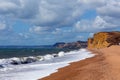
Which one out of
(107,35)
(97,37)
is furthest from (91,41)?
(107,35)

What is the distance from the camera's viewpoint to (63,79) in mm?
17875

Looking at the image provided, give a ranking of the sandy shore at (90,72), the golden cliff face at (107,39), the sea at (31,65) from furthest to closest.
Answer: the golden cliff face at (107,39), the sea at (31,65), the sandy shore at (90,72)

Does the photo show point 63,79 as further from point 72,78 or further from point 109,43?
point 109,43

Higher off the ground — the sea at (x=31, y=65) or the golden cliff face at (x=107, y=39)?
the golden cliff face at (x=107, y=39)

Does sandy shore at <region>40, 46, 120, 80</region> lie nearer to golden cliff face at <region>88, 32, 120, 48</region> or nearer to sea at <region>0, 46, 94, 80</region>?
sea at <region>0, 46, 94, 80</region>

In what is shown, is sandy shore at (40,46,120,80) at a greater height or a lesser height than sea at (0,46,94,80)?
lesser

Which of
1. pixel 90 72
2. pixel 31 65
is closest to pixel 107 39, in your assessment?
pixel 31 65

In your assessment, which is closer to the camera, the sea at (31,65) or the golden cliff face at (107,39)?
the sea at (31,65)

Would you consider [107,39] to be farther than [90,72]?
Yes

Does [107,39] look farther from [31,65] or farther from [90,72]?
[90,72]

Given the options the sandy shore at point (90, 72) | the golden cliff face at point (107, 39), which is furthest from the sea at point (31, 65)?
the golden cliff face at point (107, 39)

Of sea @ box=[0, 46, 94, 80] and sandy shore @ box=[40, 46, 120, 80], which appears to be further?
sea @ box=[0, 46, 94, 80]

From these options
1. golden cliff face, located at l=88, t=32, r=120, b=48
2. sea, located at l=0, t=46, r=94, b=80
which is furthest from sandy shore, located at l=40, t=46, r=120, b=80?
golden cliff face, located at l=88, t=32, r=120, b=48

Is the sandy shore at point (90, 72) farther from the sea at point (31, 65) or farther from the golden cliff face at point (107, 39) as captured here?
the golden cliff face at point (107, 39)
